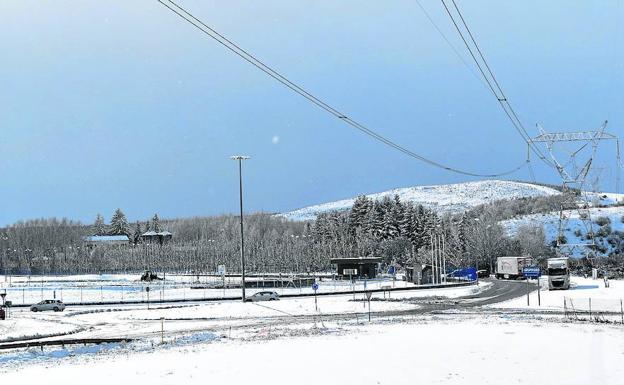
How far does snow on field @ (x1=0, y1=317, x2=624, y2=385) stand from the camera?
23.5 meters

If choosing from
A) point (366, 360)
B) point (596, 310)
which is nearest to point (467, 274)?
point (596, 310)

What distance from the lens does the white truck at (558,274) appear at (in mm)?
Answer: 75812

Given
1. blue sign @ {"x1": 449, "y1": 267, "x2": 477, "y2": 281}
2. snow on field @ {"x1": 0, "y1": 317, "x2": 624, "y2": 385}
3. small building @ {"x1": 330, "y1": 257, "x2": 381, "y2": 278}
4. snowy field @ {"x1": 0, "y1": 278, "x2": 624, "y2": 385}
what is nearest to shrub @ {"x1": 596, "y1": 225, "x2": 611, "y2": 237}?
blue sign @ {"x1": 449, "y1": 267, "x2": 477, "y2": 281}

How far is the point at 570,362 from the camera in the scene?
26.1 m

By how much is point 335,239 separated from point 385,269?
23625 millimetres

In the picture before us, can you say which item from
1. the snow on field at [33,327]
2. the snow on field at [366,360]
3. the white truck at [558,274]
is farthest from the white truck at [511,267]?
the snow on field at [33,327]

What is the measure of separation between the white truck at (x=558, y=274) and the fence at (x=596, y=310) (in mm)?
13906

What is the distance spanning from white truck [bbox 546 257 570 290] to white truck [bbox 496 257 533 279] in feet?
138

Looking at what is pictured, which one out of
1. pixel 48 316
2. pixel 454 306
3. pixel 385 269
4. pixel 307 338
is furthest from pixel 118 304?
pixel 385 269

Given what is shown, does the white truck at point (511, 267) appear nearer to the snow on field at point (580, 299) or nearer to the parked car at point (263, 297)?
the snow on field at point (580, 299)

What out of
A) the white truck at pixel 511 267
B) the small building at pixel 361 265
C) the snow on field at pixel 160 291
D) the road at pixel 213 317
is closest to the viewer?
the road at pixel 213 317

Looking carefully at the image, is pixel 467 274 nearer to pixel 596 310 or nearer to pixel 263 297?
pixel 263 297

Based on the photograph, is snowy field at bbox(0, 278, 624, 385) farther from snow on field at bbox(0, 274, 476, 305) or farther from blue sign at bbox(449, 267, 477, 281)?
blue sign at bbox(449, 267, 477, 281)

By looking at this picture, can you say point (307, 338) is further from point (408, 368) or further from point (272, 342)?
point (408, 368)
